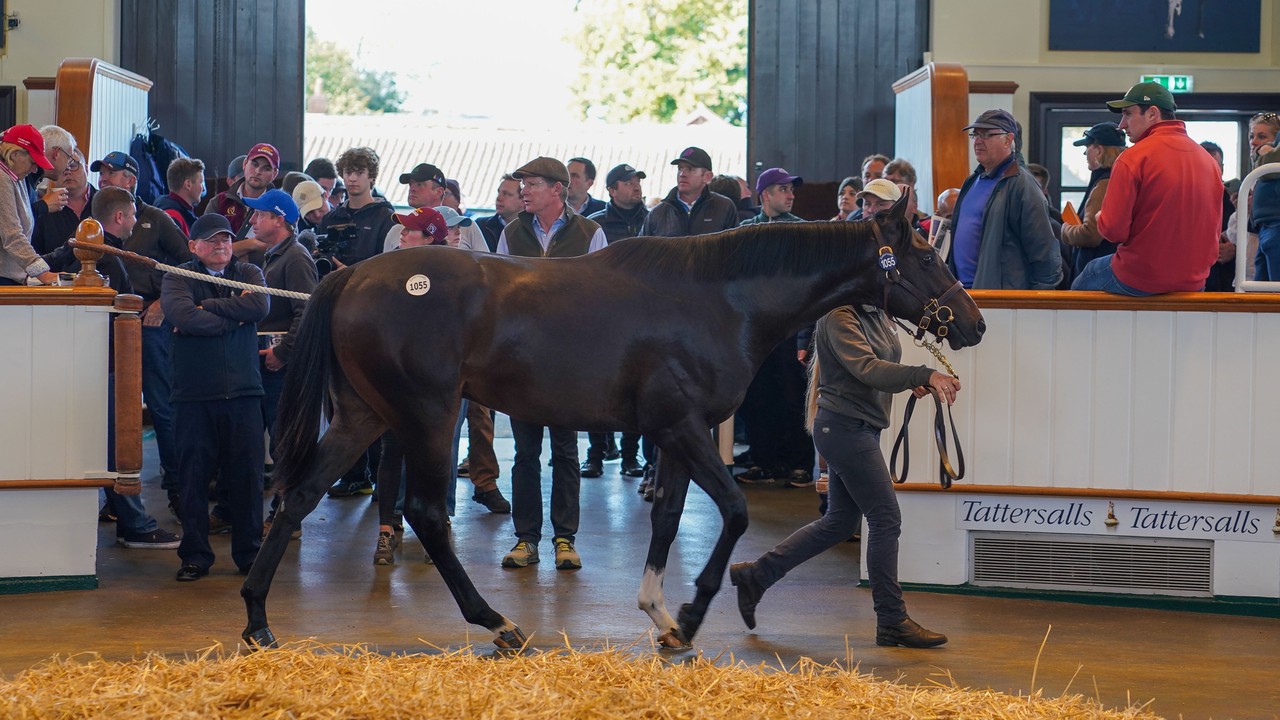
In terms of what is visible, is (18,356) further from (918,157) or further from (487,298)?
(918,157)

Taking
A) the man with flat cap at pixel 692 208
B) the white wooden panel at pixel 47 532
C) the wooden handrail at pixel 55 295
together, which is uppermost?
the man with flat cap at pixel 692 208

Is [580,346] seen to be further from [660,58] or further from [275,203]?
[660,58]

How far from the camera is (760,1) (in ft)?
41.3

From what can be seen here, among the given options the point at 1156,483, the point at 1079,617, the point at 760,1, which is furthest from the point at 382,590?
the point at 760,1

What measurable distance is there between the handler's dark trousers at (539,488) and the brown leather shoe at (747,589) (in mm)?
1411

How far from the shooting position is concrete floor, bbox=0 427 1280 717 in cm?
470

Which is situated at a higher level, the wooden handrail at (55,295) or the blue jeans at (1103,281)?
the blue jeans at (1103,281)

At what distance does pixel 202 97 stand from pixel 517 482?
302 inches

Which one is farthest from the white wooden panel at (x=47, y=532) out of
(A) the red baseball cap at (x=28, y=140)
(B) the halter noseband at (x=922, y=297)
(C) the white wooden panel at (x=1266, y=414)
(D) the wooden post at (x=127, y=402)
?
(C) the white wooden panel at (x=1266, y=414)

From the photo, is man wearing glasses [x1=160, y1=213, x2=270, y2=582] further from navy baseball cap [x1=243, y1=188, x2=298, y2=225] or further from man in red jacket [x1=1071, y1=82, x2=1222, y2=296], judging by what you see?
man in red jacket [x1=1071, y1=82, x2=1222, y2=296]

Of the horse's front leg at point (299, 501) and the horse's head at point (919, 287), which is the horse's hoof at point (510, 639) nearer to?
the horse's front leg at point (299, 501)

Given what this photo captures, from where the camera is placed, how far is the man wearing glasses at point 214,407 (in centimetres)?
619

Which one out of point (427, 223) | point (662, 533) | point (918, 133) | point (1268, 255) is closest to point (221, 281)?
point (427, 223)

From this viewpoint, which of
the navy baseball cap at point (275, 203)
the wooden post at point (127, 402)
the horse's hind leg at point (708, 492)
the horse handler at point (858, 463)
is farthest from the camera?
the navy baseball cap at point (275, 203)
